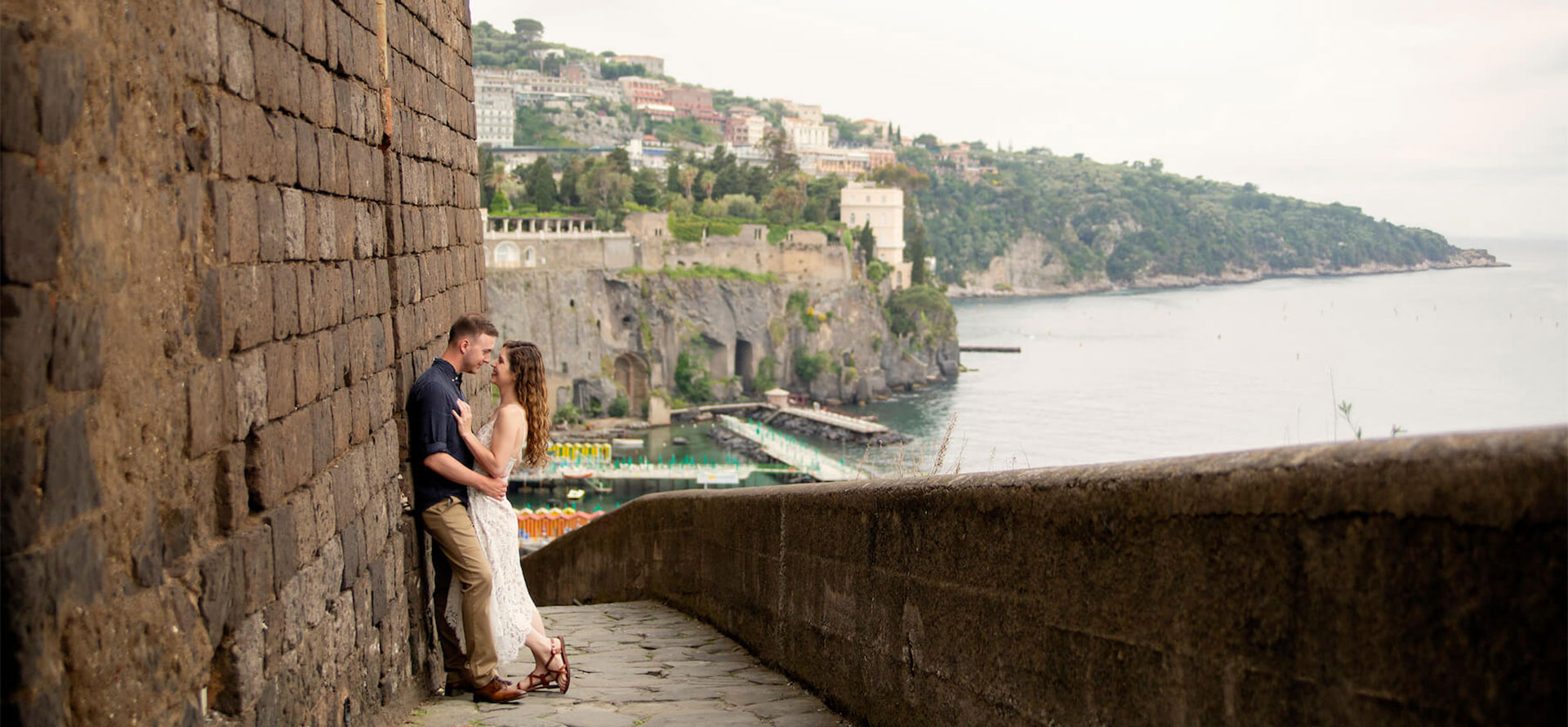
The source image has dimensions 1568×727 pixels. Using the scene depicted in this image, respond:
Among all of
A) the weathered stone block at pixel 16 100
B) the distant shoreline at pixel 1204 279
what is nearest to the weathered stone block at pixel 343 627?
the weathered stone block at pixel 16 100

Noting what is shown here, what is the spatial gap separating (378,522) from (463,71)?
Result: 11.1 ft

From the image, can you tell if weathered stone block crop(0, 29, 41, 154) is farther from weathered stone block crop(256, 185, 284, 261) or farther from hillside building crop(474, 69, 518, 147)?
hillside building crop(474, 69, 518, 147)

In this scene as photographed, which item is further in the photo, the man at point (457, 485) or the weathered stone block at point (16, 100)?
the man at point (457, 485)

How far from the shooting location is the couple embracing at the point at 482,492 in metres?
5.46

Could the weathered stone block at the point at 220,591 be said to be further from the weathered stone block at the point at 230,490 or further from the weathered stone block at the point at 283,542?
the weathered stone block at the point at 283,542

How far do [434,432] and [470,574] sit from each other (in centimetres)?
63

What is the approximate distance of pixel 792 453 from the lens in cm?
5797

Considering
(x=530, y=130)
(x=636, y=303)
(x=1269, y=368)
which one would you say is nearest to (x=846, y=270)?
(x=636, y=303)

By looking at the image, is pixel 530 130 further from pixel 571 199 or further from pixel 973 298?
pixel 571 199

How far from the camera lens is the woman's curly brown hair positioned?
5.61m

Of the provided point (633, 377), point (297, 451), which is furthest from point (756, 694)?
point (633, 377)

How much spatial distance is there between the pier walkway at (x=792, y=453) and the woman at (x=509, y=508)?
1630 inches

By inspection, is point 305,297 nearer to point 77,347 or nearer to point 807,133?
point 77,347

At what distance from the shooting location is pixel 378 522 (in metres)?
4.94
